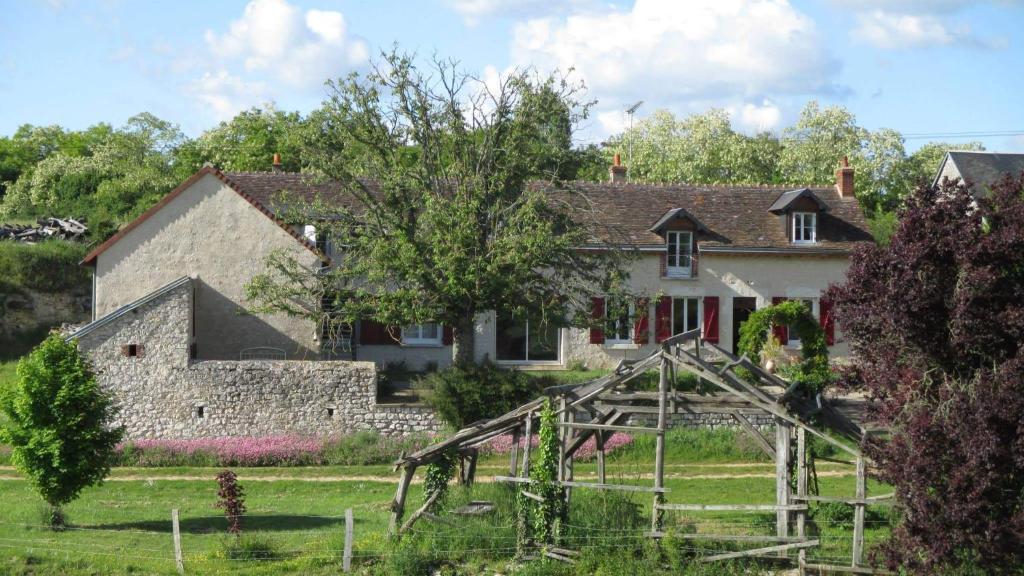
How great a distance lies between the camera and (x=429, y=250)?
26375 mm

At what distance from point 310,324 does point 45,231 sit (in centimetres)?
1638

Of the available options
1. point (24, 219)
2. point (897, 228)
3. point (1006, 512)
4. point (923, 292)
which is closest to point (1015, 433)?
point (1006, 512)

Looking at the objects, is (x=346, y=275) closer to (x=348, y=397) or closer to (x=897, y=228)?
(x=348, y=397)

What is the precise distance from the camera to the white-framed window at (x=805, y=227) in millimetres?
35250

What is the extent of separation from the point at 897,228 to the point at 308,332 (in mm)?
19842

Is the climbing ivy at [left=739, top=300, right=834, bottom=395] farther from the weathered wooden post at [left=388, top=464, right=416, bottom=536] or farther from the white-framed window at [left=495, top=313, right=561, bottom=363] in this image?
the weathered wooden post at [left=388, top=464, right=416, bottom=536]

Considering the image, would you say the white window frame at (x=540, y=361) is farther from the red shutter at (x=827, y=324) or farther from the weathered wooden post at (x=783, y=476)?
the weathered wooden post at (x=783, y=476)

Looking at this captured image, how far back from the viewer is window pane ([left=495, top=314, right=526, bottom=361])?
113 feet

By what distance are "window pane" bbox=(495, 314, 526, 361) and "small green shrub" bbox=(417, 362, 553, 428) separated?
7.06m

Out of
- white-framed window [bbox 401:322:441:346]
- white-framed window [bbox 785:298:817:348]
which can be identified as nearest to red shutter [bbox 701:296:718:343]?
white-framed window [bbox 785:298:817:348]

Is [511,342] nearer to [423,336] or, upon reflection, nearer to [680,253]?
[423,336]

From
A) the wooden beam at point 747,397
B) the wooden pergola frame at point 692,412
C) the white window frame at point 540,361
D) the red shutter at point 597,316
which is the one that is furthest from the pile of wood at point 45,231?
the wooden beam at point 747,397

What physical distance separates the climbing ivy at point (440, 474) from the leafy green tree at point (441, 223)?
27.8 ft

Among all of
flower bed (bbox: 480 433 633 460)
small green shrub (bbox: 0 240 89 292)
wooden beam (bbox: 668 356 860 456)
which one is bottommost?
flower bed (bbox: 480 433 633 460)
